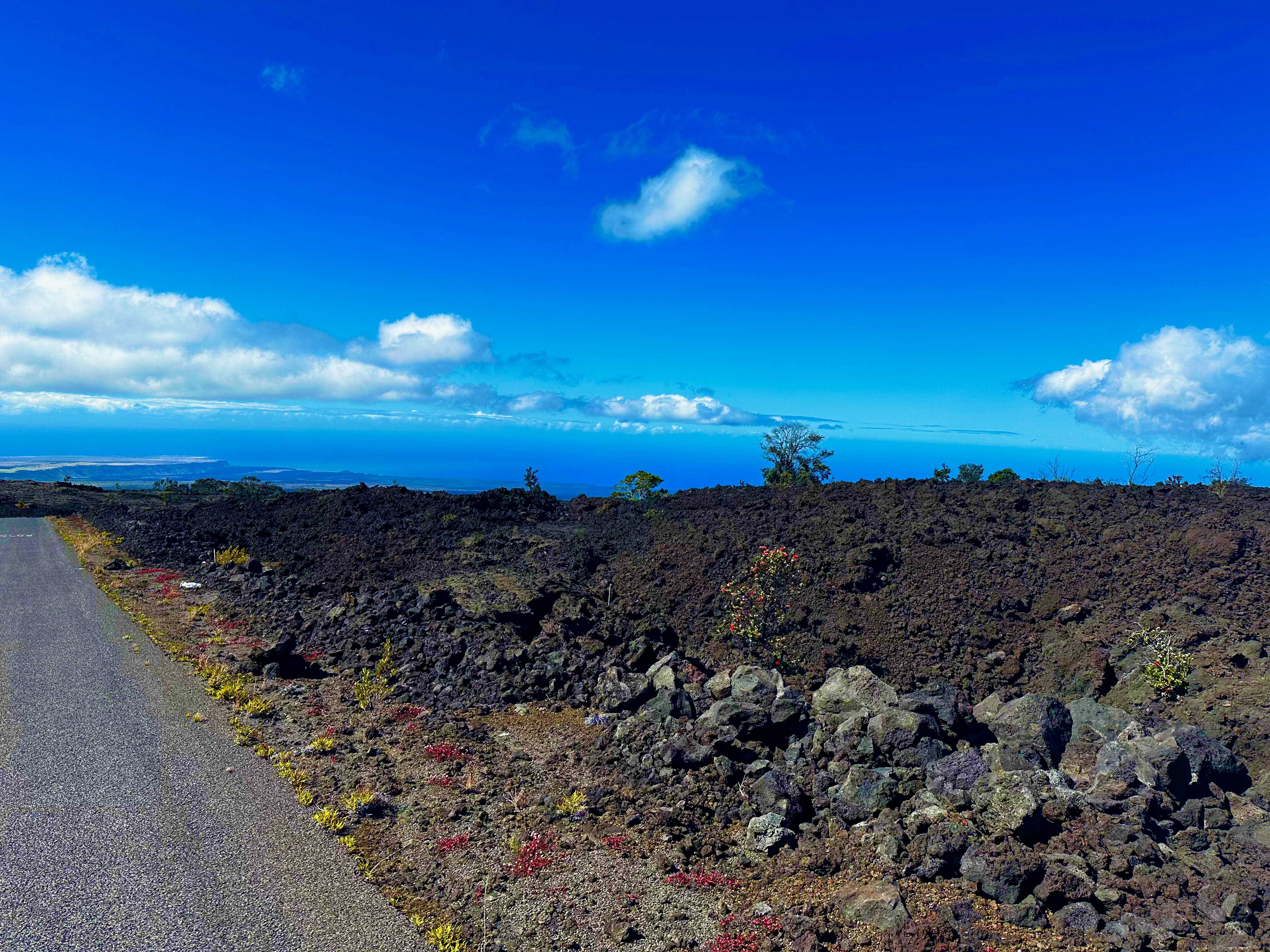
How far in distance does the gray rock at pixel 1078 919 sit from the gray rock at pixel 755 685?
5007 mm

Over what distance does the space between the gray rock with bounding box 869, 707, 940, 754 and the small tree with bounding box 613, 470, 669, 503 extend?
1855 centimetres

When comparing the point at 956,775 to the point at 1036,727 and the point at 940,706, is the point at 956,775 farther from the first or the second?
the point at 1036,727

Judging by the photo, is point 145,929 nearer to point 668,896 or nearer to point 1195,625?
point 668,896

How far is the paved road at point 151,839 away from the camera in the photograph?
22.6 ft

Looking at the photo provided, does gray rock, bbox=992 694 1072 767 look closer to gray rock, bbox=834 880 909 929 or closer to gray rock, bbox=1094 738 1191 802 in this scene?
gray rock, bbox=1094 738 1191 802

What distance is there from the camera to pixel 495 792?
9891 millimetres

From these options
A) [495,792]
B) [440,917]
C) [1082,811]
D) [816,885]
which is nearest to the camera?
[440,917]

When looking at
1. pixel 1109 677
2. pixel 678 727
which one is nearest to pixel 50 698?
pixel 678 727

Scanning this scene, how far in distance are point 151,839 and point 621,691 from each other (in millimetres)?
7519

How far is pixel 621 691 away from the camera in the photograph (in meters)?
12.9

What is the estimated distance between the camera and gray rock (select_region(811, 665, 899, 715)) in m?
11.2

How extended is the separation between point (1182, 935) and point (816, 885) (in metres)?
3.58

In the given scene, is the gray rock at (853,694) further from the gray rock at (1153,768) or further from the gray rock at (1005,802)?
the gray rock at (1153,768)

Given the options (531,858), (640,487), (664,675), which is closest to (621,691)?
(664,675)
